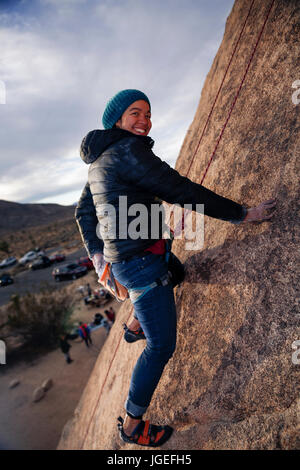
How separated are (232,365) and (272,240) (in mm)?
985

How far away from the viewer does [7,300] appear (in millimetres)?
17750

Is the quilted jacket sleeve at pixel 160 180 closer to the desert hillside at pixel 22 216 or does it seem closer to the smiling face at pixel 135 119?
the smiling face at pixel 135 119

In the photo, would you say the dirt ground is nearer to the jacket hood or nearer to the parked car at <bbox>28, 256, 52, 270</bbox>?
the jacket hood

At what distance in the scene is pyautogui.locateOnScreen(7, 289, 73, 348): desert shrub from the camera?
11.5m

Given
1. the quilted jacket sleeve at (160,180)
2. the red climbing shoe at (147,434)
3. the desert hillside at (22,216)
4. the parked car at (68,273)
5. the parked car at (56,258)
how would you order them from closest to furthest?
the quilted jacket sleeve at (160,180) → the red climbing shoe at (147,434) → the parked car at (68,273) → the parked car at (56,258) → the desert hillside at (22,216)

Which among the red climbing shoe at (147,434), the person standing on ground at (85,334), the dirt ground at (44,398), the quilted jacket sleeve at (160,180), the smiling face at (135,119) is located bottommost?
the dirt ground at (44,398)

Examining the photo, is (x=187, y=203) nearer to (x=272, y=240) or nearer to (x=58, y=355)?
(x=272, y=240)

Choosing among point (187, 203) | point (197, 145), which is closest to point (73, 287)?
point (197, 145)

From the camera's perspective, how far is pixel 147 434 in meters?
1.93

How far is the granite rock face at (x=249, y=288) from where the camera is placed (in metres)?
1.55

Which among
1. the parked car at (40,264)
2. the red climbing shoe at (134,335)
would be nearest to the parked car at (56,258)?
the parked car at (40,264)

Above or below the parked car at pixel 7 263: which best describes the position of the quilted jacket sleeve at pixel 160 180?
above

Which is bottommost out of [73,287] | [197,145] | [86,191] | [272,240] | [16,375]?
→ [16,375]

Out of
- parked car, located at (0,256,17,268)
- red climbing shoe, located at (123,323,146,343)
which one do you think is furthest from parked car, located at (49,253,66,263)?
red climbing shoe, located at (123,323,146,343)
